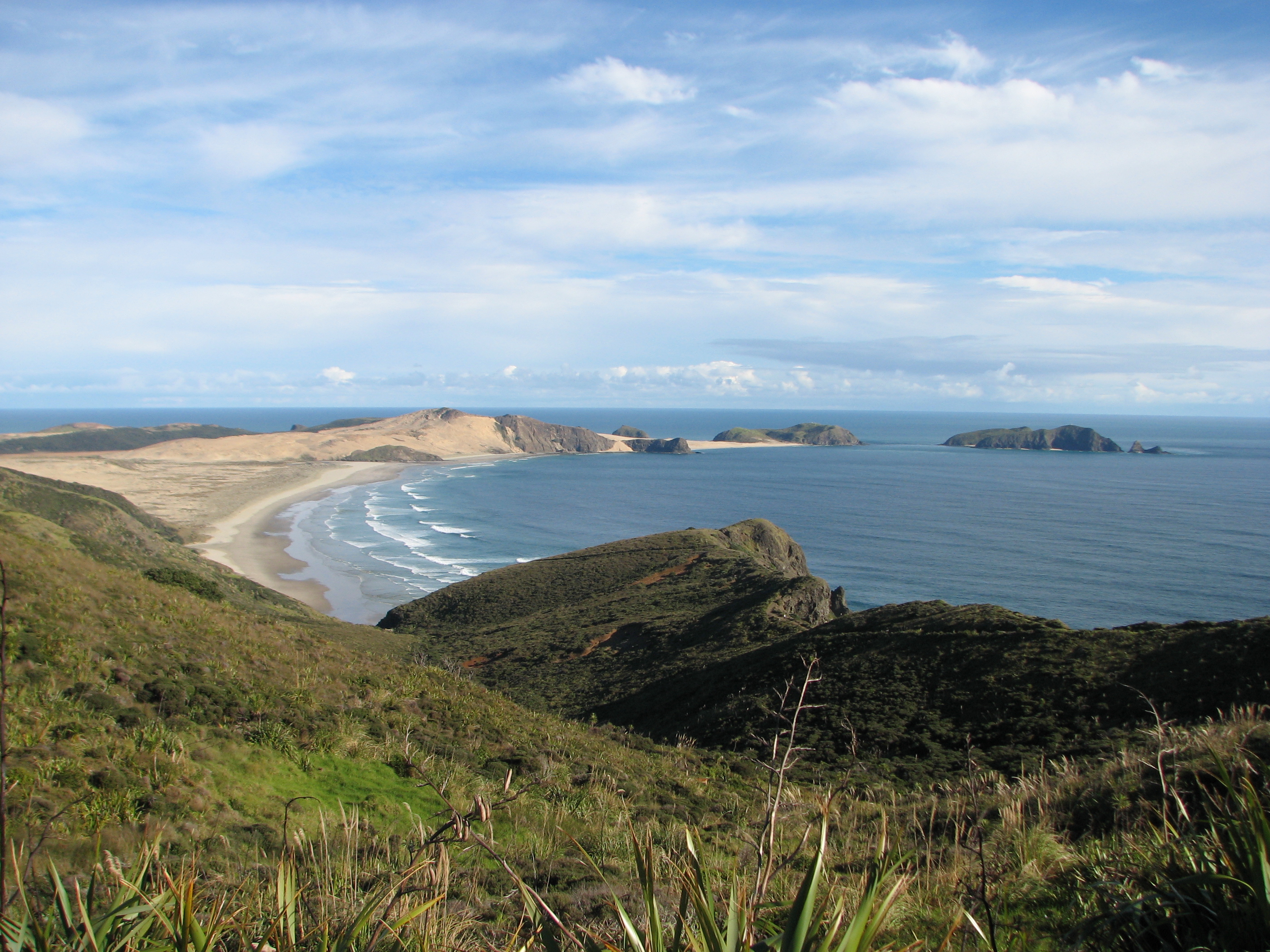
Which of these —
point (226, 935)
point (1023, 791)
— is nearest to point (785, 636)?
point (1023, 791)

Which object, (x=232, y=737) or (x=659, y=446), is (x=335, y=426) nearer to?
(x=659, y=446)

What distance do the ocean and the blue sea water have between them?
287 mm

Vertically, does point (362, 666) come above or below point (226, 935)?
below

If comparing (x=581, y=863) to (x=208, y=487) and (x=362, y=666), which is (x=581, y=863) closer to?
(x=362, y=666)

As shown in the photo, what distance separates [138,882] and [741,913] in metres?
2.54

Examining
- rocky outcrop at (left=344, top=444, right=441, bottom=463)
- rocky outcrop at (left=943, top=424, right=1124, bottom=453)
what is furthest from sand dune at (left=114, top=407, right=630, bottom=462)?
rocky outcrop at (left=943, top=424, right=1124, bottom=453)

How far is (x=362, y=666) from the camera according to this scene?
50.2 feet

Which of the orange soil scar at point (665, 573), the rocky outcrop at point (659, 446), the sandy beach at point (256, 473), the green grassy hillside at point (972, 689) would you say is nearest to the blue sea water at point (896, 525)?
the sandy beach at point (256, 473)

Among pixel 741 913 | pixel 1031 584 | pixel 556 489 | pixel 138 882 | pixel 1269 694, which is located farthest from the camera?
pixel 556 489

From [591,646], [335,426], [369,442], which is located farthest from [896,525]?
[335,426]

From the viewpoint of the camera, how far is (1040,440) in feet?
570

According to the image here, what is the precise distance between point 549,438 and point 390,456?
44627 mm

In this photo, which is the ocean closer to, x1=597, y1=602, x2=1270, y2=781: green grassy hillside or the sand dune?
x1=597, y1=602, x2=1270, y2=781: green grassy hillside

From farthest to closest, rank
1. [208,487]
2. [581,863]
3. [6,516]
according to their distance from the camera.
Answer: [208,487], [6,516], [581,863]
